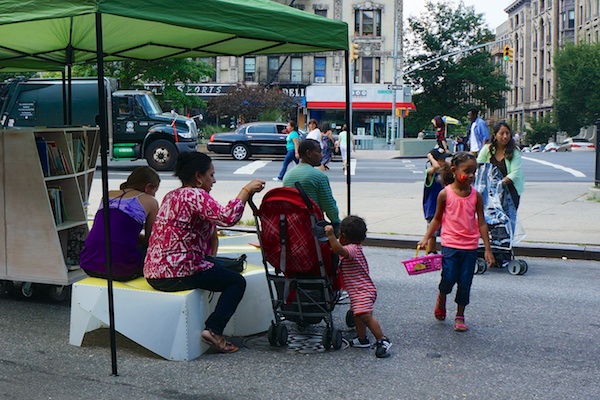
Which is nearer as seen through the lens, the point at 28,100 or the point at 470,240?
the point at 470,240

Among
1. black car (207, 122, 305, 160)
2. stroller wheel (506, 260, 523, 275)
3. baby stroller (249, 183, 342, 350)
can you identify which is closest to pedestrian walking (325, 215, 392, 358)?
baby stroller (249, 183, 342, 350)

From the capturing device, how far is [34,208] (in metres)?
7.02

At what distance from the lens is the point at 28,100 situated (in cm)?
2723

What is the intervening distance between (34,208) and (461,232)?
12.0 feet

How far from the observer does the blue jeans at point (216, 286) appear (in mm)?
5680

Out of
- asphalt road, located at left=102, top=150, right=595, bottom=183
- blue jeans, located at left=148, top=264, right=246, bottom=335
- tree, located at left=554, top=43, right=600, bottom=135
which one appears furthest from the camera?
tree, located at left=554, top=43, right=600, bottom=135

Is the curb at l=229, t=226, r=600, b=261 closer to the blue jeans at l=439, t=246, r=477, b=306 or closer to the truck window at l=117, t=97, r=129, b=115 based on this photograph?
the blue jeans at l=439, t=246, r=477, b=306

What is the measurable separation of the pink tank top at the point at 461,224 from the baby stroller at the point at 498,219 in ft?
9.17

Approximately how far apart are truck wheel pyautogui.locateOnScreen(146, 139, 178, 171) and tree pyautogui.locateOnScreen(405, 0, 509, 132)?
4844 centimetres

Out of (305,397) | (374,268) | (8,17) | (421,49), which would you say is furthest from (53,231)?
(421,49)

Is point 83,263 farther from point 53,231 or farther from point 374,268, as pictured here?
point 374,268

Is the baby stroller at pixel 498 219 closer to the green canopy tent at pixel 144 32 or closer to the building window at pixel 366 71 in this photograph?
the green canopy tent at pixel 144 32

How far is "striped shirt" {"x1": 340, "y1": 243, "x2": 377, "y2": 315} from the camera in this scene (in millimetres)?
5762

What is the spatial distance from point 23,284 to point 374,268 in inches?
159
